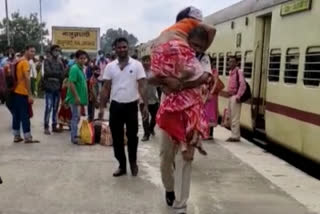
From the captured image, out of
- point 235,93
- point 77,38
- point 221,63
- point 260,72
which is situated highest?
point 77,38

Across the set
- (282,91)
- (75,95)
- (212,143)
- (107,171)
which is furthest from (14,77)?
(282,91)

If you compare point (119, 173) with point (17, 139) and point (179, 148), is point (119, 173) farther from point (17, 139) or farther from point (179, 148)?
point (17, 139)

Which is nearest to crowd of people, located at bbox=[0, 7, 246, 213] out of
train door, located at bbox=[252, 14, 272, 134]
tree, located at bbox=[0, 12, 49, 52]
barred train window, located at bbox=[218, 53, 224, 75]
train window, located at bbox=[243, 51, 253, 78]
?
train door, located at bbox=[252, 14, 272, 134]

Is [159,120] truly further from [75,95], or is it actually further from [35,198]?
[75,95]

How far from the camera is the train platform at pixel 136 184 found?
6000 millimetres

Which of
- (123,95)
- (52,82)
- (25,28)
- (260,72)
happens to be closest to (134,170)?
(123,95)

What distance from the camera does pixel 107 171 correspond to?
7.75m

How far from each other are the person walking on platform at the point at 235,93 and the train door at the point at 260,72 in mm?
562

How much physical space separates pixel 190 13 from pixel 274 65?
17.4ft

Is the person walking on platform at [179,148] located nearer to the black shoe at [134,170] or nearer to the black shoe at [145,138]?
the black shoe at [134,170]

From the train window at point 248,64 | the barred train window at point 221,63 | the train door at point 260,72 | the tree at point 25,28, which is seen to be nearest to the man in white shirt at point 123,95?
the train door at point 260,72

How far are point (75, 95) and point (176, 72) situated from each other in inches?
191

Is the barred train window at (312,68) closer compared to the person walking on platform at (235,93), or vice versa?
the barred train window at (312,68)

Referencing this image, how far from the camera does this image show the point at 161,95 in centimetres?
602
